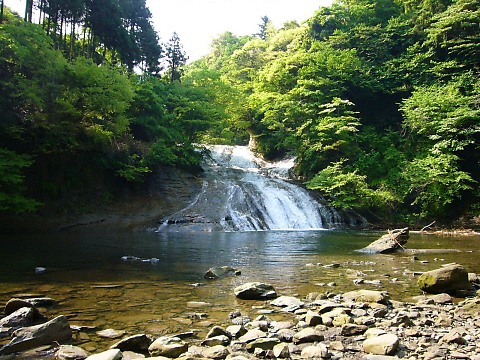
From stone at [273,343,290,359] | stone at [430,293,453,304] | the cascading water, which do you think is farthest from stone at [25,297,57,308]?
the cascading water

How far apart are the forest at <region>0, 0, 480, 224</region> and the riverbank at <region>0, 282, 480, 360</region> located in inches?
588

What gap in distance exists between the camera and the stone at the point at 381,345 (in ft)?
15.2

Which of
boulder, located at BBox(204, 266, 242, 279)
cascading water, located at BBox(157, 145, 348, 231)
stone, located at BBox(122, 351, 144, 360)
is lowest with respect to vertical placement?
stone, located at BBox(122, 351, 144, 360)

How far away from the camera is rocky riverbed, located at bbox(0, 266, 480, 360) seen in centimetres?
464

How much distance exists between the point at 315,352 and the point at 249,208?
20.3 meters

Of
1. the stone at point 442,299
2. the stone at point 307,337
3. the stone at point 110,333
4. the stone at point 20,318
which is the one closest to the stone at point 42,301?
the stone at point 20,318

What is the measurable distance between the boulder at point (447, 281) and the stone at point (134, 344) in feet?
19.3

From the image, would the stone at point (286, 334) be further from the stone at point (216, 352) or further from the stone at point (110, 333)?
the stone at point (110, 333)

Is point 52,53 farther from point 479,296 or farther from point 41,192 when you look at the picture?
point 479,296

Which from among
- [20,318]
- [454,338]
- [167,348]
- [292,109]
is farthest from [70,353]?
[292,109]

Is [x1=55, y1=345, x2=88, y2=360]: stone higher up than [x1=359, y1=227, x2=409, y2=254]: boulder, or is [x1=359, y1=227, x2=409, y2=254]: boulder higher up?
[x1=359, y1=227, x2=409, y2=254]: boulder

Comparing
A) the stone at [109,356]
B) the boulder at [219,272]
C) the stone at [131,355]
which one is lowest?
the stone at [131,355]

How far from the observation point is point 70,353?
14.9 ft

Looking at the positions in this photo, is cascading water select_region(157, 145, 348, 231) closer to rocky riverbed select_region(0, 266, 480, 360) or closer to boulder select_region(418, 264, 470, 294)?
boulder select_region(418, 264, 470, 294)
